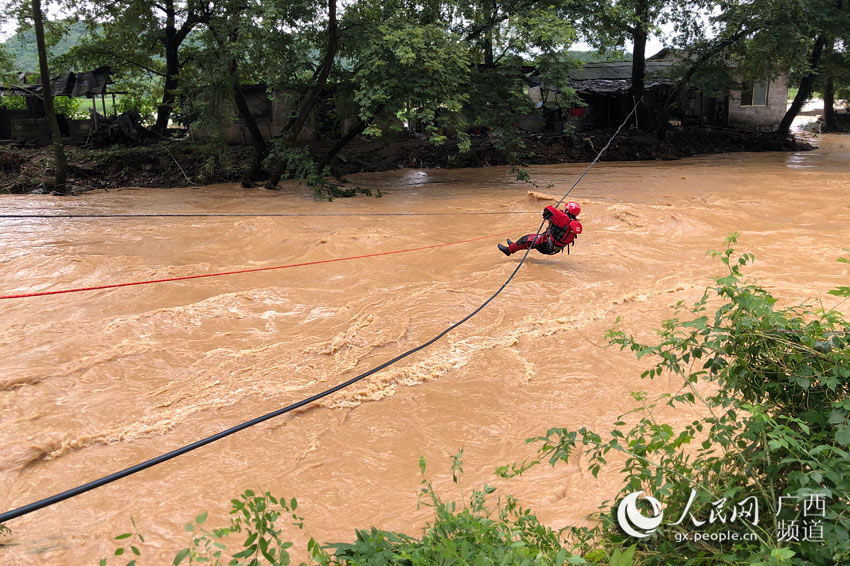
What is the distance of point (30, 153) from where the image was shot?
1772 cm

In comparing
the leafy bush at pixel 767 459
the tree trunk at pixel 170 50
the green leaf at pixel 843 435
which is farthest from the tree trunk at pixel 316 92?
the green leaf at pixel 843 435

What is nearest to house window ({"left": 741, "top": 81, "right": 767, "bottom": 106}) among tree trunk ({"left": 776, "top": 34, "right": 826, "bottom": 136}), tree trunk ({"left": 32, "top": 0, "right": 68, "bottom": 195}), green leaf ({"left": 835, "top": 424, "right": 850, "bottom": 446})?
tree trunk ({"left": 776, "top": 34, "right": 826, "bottom": 136})

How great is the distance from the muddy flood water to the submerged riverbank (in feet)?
16.8

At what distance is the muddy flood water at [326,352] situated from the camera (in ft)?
Answer: 13.6

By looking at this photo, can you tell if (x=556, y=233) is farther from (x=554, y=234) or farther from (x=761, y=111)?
(x=761, y=111)

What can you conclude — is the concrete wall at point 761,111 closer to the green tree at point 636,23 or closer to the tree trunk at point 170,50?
the green tree at point 636,23

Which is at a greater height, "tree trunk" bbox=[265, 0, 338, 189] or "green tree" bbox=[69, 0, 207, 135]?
"green tree" bbox=[69, 0, 207, 135]

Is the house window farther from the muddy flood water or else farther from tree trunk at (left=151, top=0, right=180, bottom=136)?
tree trunk at (left=151, top=0, right=180, bottom=136)

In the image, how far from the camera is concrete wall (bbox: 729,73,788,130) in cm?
2769

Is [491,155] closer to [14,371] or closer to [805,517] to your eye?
[14,371]

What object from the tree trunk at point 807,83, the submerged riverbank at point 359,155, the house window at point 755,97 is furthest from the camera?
the house window at point 755,97

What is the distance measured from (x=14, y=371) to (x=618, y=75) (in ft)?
83.5

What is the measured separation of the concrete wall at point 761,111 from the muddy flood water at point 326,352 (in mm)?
16601

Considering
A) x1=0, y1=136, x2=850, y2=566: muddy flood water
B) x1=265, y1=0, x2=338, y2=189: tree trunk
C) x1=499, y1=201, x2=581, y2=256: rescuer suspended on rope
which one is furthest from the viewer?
x1=265, y1=0, x2=338, y2=189: tree trunk
